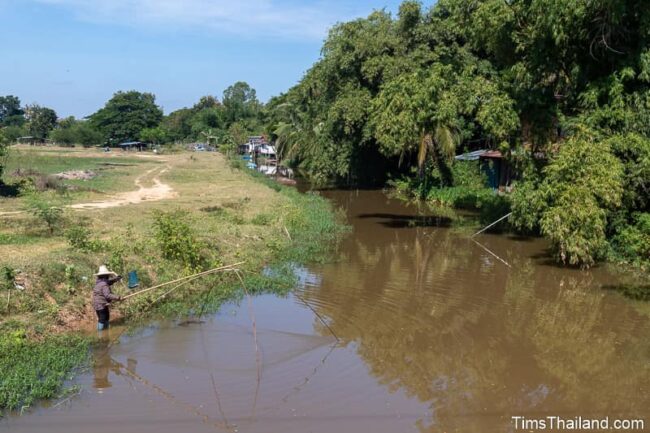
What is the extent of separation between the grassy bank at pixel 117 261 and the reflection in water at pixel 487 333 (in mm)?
1995

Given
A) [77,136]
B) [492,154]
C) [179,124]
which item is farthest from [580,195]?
[179,124]

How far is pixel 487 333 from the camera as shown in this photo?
35.3ft

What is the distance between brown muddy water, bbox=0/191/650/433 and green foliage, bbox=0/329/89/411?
0.98 feet

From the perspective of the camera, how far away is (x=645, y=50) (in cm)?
1554

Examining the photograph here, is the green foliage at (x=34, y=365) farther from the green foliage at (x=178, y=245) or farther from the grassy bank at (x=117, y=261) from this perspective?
the green foliage at (x=178, y=245)

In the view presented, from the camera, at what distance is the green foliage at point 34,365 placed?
7.46 metres

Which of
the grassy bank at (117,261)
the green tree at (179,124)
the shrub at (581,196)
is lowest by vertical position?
the grassy bank at (117,261)

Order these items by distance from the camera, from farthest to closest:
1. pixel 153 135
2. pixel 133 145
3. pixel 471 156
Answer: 1. pixel 153 135
2. pixel 133 145
3. pixel 471 156

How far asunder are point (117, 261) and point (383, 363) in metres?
5.85

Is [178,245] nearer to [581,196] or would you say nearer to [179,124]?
[581,196]

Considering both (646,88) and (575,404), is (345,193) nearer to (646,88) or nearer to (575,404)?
(646,88)

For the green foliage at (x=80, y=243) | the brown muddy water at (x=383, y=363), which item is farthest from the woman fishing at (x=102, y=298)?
the green foliage at (x=80, y=243)

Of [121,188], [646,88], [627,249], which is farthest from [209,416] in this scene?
[121,188]

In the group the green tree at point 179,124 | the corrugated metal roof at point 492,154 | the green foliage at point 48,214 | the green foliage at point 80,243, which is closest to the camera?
the green foliage at point 80,243
